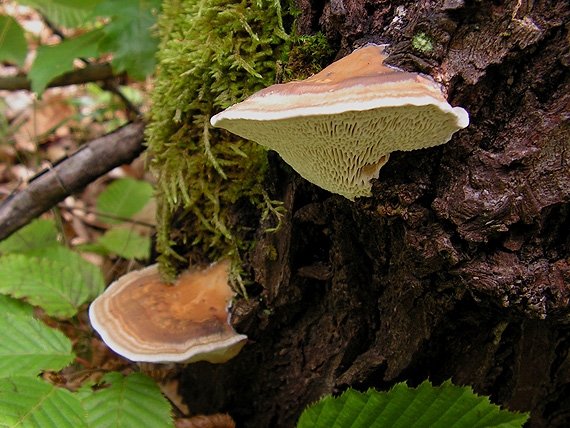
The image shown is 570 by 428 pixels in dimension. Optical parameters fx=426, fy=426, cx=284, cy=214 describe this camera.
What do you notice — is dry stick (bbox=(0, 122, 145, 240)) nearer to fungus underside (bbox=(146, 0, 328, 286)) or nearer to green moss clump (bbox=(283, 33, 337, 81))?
fungus underside (bbox=(146, 0, 328, 286))

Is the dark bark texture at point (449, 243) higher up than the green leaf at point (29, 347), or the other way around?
the dark bark texture at point (449, 243)

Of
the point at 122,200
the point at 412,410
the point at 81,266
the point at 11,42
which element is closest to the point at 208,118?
the point at 412,410

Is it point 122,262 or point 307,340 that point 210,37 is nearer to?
point 307,340

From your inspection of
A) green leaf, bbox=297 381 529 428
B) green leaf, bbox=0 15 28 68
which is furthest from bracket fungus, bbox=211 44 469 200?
green leaf, bbox=0 15 28 68

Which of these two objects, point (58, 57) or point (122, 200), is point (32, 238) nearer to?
point (122, 200)

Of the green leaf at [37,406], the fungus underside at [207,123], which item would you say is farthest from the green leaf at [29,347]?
the fungus underside at [207,123]

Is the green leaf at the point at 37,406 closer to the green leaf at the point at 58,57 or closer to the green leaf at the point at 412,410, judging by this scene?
the green leaf at the point at 412,410
